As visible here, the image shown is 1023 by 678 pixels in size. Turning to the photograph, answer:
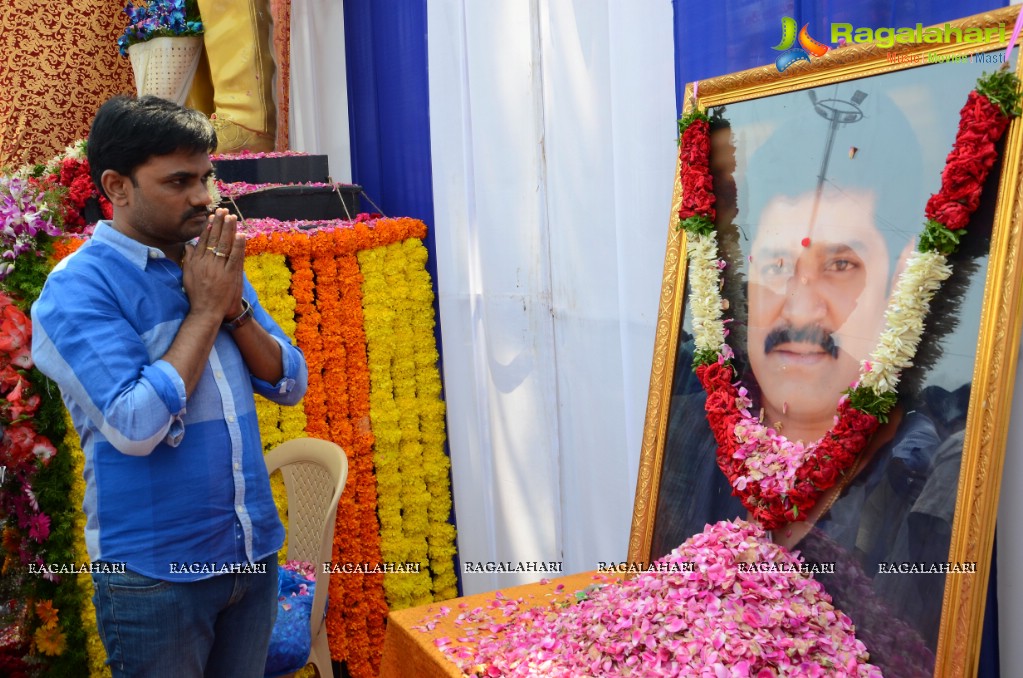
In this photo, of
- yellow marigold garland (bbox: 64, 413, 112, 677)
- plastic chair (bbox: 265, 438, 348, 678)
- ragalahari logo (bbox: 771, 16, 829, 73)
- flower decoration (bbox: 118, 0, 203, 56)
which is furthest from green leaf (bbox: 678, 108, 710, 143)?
flower decoration (bbox: 118, 0, 203, 56)

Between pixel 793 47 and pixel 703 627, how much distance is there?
1.11m

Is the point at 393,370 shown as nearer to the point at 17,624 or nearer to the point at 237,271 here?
the point at 17,624

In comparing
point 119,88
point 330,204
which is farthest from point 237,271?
point 119,88

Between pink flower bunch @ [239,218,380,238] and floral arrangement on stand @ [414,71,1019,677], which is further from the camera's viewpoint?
pink flower bunch @ [239,218,380,238]

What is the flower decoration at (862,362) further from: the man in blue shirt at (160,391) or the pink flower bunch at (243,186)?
the pink flower bunch at (243,186)

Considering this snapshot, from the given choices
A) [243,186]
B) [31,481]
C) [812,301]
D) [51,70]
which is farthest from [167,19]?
[812,301]

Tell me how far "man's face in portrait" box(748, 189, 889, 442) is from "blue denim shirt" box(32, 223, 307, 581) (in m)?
0.95

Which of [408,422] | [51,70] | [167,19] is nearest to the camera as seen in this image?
[408,422]

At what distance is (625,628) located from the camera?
175 centimetres

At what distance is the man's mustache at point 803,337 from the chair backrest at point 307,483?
1385mm

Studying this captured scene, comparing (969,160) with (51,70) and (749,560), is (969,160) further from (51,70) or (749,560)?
(51,70)

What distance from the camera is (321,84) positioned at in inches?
165

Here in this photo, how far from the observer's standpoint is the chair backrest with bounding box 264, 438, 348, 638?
2.87 m

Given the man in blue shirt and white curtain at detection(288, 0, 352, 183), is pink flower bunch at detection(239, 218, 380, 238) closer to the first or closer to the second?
white curtain at detection(288, 0, 352, 183)
